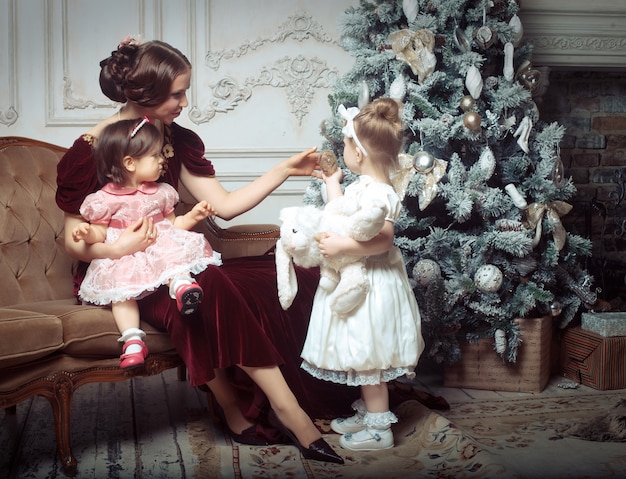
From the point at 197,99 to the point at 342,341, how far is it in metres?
2.03

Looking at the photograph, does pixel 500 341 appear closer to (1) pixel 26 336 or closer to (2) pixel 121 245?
(2) pixel 121 245

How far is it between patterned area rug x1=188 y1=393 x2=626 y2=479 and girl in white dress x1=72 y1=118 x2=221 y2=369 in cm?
49

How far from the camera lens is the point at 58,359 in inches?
93.0

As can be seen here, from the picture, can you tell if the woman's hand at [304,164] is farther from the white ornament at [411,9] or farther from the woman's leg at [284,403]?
the white ornament at [411,9]

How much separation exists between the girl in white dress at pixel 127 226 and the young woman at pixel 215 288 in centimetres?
5

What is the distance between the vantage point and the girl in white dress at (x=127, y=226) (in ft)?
7.82

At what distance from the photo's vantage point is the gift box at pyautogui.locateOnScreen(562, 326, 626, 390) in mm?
3195

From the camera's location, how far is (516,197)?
3084 millimetres

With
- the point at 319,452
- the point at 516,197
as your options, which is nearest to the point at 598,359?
the point at 516,197

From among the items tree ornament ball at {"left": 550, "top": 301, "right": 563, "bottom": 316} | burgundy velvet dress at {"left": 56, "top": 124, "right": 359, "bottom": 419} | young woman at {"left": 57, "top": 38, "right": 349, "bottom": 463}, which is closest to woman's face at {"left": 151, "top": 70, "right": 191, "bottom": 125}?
young woman at {"left": 57, "top": 38, "right": 349, "bottom": 463}

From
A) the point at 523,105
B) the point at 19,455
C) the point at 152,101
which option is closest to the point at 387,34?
the point at 523,105

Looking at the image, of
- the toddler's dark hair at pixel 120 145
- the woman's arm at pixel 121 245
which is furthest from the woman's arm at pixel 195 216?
the toddler's dark hair at pixel 120 145

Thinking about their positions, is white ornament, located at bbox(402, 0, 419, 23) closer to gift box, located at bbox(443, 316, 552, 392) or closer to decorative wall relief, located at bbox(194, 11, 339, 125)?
decorative wall relief, located at bbox(194, 11, 339, 125)

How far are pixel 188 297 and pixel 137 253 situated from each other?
32 cm
